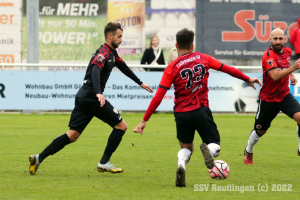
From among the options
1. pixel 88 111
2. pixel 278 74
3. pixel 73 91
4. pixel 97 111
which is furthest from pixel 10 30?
pixel 278 74

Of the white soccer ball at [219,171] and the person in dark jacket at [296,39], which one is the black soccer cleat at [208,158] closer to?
the white soccer ball at [219,171]

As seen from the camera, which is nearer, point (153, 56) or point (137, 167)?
point (137, 167)

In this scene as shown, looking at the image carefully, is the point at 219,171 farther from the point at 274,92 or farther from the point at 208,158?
the point at 274,92

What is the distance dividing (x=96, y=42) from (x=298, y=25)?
7.84 m

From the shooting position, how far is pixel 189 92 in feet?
17.9

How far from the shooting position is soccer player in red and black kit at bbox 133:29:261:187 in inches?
213

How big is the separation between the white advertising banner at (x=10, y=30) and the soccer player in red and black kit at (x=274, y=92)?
12776 millimetres

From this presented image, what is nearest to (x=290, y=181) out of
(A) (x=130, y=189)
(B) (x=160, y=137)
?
(A) (x=130, y=189)

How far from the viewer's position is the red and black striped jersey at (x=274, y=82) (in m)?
7.25

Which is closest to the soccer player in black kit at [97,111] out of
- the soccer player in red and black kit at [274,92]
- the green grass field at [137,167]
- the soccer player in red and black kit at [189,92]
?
the green grass field at [137,167]

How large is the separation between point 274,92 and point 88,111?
285 cm

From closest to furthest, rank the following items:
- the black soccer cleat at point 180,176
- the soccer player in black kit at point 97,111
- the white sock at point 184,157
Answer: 1. the black soccer cleat at point 180,176
2. the white sock at point 184,157
3. the soccer player in black kit at point 97,111

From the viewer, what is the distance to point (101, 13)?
61.6ft

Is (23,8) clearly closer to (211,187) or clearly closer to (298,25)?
(298,25)
